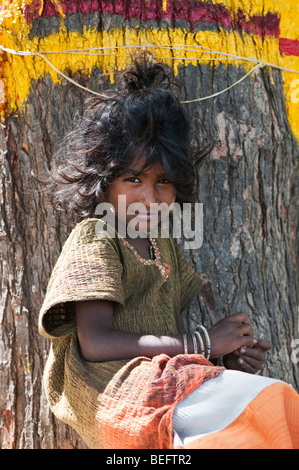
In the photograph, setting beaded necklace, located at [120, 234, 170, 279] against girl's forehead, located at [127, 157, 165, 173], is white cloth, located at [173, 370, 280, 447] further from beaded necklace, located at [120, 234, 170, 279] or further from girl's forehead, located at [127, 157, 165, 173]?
girl's forehead, located at [127, 157, 165, 173]

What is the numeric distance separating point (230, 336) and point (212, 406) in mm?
432

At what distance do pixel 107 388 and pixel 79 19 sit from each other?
4.91ft

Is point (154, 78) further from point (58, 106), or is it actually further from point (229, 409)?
point (229, 409)

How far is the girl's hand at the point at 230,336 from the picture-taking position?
Result: 2.23 m

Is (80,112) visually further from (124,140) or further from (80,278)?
(80,278)

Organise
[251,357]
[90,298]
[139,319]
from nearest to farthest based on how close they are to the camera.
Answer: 1. [90,298]
2. [139,319]
3. [251,357]

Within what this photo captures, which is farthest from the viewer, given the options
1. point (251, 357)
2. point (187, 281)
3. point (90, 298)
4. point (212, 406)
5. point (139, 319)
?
point (187, 281)

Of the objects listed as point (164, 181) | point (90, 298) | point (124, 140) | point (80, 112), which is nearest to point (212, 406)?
point (90, 298)

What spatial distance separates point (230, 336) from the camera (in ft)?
7.40

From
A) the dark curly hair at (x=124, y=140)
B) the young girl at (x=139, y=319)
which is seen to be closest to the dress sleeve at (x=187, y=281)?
the young girl at (x=139, y=319)

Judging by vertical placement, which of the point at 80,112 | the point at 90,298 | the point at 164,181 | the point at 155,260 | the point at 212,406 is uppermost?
the point at 80,112

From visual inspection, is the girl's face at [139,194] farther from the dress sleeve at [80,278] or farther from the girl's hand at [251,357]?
the girl's hand at [251,357]

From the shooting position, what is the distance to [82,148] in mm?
2432

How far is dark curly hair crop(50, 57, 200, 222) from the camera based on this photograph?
2295mm
